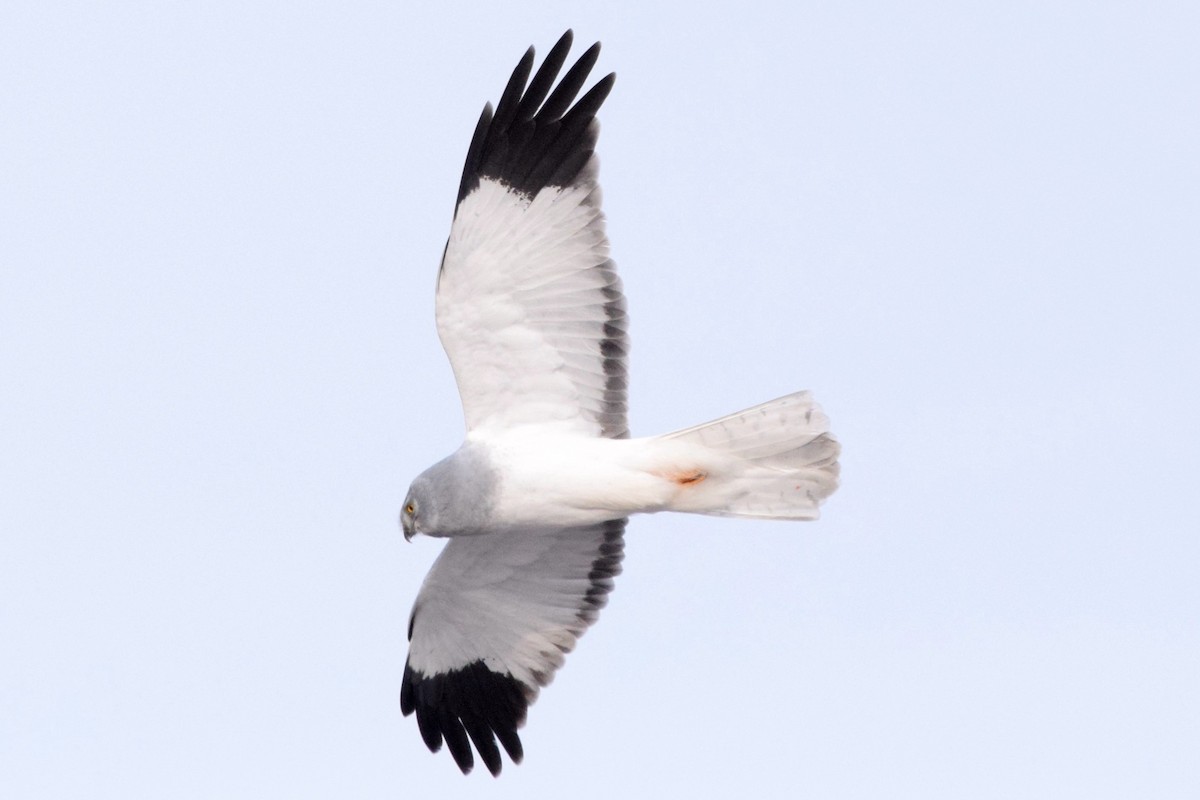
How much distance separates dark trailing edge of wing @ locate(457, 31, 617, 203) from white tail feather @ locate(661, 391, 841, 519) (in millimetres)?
1767

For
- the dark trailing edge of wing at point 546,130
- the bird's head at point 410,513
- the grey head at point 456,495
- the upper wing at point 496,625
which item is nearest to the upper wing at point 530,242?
the dark trailing edge of wing at point 546,130

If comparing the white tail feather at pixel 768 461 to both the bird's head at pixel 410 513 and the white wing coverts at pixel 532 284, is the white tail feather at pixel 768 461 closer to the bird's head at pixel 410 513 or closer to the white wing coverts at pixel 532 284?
the white wing coverts at pixel 532 284

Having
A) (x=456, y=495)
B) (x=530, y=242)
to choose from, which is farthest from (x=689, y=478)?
(x=530, y=242)

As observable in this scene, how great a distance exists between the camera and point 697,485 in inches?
443

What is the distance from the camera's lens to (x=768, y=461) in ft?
36.5

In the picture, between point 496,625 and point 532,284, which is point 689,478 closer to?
point 532,284

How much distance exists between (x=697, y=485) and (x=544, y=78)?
2645mm

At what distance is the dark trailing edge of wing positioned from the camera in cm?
1112

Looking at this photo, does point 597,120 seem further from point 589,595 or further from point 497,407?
point 589,595

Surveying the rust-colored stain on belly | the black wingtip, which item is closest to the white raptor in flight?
the rust-colored stain on belly

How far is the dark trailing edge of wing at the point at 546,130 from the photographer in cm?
1112

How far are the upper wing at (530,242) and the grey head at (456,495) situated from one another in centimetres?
47

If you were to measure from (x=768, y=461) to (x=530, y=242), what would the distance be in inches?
77.2

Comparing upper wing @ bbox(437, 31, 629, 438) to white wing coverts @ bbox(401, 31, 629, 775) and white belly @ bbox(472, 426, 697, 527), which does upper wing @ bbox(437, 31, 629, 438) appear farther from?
white belly @ bbox(472, 426, 697, 527)
